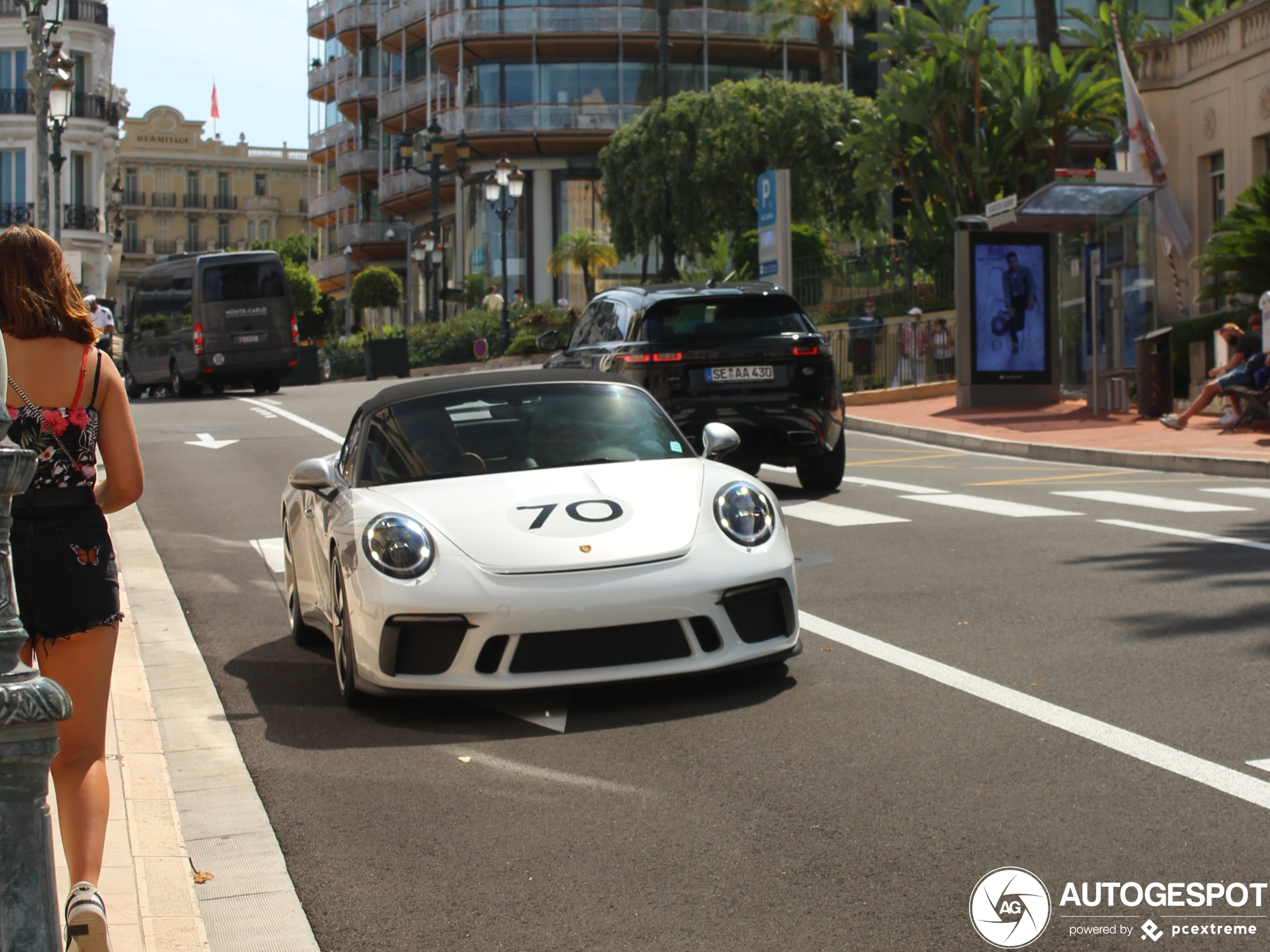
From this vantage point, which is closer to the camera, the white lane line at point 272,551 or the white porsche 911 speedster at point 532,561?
the white porsche 911 speedster at point 532,561

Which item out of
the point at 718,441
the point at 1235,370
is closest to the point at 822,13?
the point at 1235,370

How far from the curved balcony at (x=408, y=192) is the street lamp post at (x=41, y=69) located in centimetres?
4474

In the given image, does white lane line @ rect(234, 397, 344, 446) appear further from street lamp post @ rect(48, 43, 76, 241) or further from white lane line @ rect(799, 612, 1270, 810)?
white lane line @ rect(799, 612, 1270, 810)

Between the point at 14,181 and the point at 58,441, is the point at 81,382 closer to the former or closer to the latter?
the point at 58,441

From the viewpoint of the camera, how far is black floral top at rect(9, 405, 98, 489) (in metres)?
3.86

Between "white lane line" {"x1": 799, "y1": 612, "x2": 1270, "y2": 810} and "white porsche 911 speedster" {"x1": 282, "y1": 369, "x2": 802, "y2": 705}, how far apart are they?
72cm

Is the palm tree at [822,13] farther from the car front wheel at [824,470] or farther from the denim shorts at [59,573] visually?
Result: the denim shorts at [59,573]

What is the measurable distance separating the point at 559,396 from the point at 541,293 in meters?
56.1

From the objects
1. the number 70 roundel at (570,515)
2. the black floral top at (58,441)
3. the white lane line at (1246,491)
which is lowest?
the white lane line at (1246,491)

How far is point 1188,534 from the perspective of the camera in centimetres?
1073

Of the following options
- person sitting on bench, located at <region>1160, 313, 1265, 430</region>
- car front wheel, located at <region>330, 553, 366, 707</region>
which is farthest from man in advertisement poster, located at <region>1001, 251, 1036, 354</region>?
car front wheel, located at <region>330, 553, 366, 707</region>

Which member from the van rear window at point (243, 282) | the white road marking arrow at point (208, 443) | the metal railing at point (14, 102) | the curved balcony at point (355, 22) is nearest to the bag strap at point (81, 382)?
the white road marking arrow at point (208, 443)

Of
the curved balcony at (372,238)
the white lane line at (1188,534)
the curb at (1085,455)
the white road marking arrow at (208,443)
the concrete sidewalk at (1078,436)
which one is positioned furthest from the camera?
the curved balcony at (372,238)

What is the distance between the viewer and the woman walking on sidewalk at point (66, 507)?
12.5 feet
